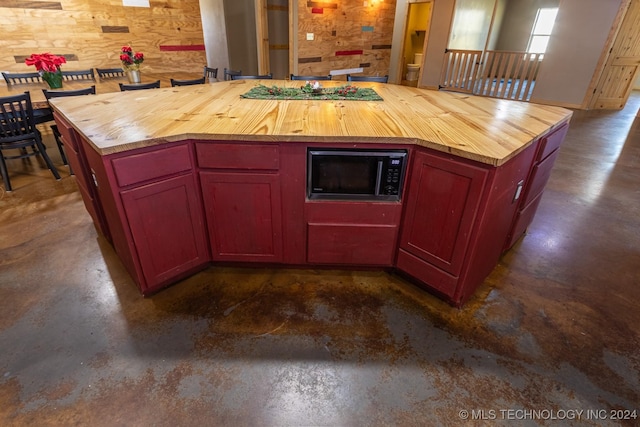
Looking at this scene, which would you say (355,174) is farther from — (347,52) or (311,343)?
(347,52)

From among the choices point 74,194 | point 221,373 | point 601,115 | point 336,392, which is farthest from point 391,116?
point 601,115

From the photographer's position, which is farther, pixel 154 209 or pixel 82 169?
pixel 82 169

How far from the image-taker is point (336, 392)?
136cm

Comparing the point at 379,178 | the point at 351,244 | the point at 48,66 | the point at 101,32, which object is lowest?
the point at 351,244

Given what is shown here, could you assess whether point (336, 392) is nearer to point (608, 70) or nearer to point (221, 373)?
point (221, 373)

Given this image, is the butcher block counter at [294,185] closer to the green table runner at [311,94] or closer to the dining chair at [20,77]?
the green table runner at [311,94]

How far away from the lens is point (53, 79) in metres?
3.06

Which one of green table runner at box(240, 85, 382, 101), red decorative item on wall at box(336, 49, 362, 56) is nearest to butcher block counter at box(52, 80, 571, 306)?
→ green table runner at box(240, 85, 382, 101)

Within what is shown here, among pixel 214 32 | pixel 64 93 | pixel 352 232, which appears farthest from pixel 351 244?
pixel 214 32

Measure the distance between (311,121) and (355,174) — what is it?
1.23 ft

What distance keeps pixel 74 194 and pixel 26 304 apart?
4.64ft

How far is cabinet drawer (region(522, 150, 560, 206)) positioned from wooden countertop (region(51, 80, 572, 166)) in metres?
0.22

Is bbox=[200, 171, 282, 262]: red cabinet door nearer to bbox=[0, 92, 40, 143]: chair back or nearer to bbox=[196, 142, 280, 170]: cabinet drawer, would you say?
bbox=[196, 142, 280, 170]: cabinet drawer

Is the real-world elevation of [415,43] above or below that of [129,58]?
above
